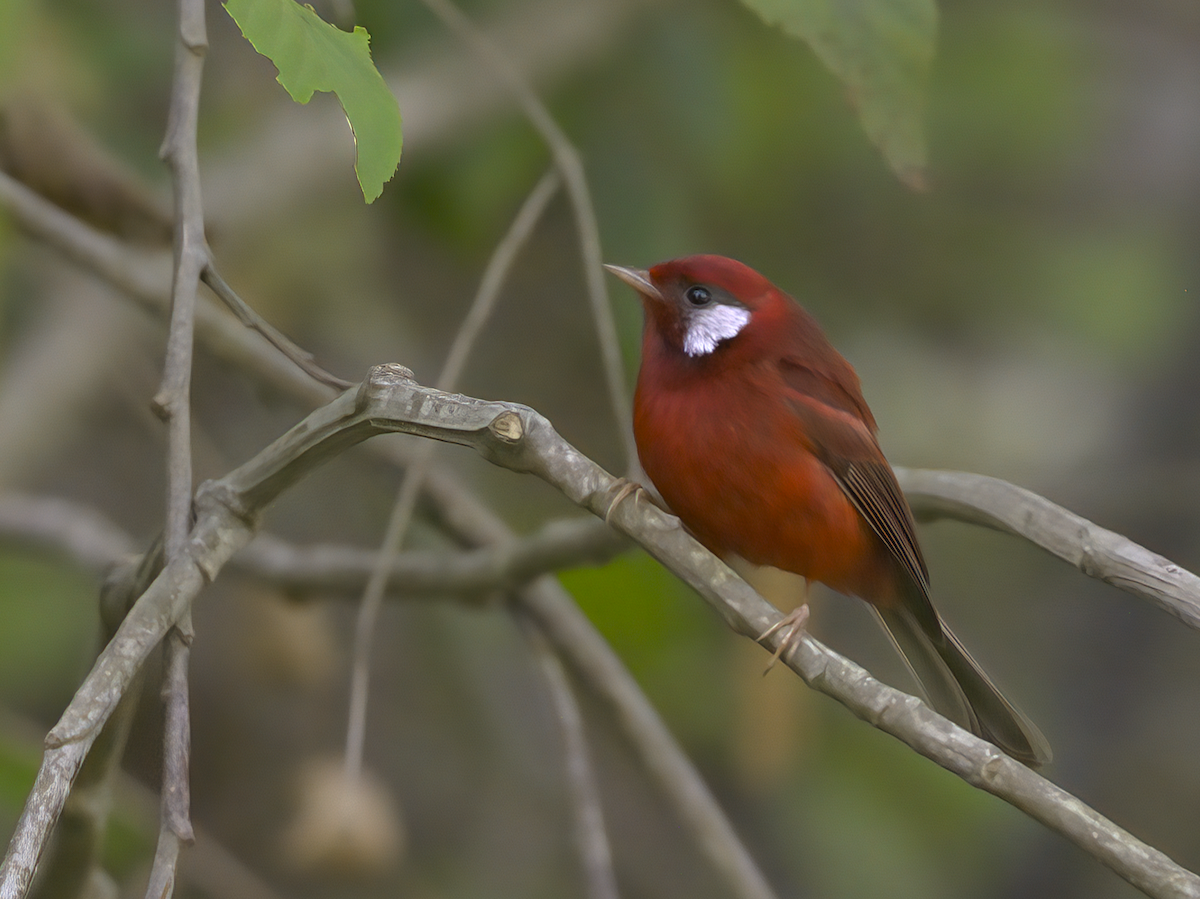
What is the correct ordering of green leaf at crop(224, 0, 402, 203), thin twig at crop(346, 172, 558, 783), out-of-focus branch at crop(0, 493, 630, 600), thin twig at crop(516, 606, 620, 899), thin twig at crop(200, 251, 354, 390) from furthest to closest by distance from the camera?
out-of-focus branch at crop(0, 493, 630, 600) → thin twig at crop(516, 606, 620, 899) → thin twig at crop(346, 172, 558, 783) → thin twig at crop(200, 251, 354, 390) → green leaf at crop(224, 0, 402, 203)

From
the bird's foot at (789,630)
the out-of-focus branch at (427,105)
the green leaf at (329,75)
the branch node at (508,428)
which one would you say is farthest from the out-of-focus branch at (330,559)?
the green leaf at (329,75)

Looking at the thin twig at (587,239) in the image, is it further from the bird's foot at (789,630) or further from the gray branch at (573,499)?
the gray branch at (573,499)

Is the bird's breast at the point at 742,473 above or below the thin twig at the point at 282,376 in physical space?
above

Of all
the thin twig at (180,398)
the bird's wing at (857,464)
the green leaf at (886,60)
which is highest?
the green leaf at (886,60)

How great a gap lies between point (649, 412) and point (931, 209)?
2937mm

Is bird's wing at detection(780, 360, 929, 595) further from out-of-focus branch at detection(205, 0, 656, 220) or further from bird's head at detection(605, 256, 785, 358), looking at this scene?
out-of-focus branch at detection(205, 0, 656, 220)

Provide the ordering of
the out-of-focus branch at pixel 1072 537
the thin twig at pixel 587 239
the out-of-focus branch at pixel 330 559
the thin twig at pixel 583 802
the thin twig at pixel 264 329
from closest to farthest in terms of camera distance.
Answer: the thin twig at pixel 264 329 → the out-of-focus branch at pixel 1072 537 → the thin twig at pixel 587 239 → the thin twig at pixel 583 802 → the out-of-focus branch at pixel 330 559

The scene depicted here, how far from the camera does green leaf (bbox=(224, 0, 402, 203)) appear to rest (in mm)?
1413

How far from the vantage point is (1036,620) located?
5266 millimetres

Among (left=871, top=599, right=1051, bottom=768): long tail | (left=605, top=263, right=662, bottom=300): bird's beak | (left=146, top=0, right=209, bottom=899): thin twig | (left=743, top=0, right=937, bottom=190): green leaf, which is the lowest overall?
(left=146, top=0, right=209, bottom=899): thin twig

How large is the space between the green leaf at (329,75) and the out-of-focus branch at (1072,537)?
117 cm

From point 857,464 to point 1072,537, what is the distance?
0.55 meters

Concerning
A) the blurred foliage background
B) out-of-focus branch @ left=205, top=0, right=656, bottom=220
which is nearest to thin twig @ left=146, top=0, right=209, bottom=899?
the blurred foliage background

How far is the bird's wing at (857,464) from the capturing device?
7.90 ft
